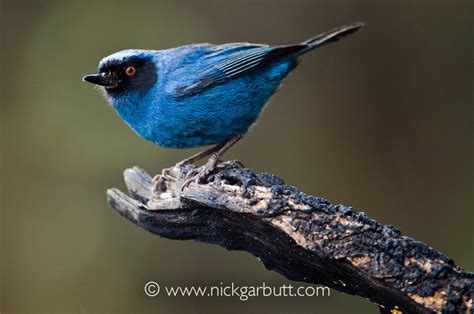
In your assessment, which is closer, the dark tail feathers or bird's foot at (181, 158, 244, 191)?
bird's foot at (181, 158, 244, 191)

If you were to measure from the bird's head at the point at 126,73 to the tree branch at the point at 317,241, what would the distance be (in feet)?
3.98

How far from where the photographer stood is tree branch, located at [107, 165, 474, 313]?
3.20 meters

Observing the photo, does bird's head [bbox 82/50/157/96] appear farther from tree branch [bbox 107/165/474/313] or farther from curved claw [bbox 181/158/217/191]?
tree branch [bbox 107/165/474/313]

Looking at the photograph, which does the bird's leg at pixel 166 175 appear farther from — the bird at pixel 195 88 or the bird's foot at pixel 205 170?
the bird's foot at pixel 205 170

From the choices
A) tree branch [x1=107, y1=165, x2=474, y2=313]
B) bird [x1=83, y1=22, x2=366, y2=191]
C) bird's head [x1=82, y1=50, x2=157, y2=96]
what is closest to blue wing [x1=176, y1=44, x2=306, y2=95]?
bird [x1=83, y1=22, x2=366, y2=191]

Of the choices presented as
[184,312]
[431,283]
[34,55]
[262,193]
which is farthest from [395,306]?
[34,55]

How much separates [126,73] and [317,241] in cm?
252

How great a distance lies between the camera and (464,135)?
712cm

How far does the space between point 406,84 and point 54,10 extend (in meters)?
4.45

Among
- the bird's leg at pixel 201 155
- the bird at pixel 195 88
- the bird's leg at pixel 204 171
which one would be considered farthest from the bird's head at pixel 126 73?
the bird's leg at pixel 204 171

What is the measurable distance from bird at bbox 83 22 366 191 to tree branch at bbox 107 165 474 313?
2.36 feet

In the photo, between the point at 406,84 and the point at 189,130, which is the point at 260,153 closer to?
the point at 406,84

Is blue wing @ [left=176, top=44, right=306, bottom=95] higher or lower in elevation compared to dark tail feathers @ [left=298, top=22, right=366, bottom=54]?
lower

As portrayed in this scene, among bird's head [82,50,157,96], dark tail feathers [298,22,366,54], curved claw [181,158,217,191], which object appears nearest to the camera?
curved claw [181,158,217,191]
